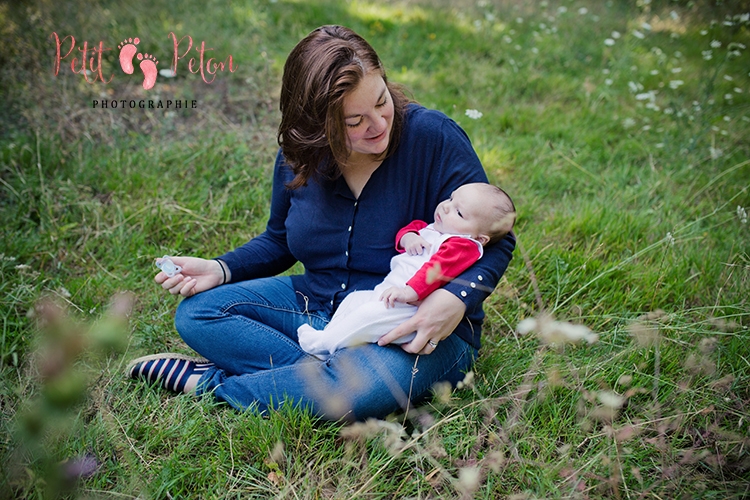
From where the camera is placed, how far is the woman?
67.2 inches

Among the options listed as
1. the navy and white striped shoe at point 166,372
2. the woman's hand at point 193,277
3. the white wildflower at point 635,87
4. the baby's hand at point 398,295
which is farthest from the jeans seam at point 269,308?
the white wildflower at point 635,87

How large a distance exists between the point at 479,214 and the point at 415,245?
0.74 ft

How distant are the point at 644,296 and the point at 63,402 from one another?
90.3 inches

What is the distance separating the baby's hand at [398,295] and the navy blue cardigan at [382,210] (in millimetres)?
249

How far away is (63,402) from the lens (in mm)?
411

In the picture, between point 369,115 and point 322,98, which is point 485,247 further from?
point 322,98

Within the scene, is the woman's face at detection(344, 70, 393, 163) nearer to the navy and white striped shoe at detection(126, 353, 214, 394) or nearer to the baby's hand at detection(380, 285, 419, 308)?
the baby's hand at detection(380, 285, 419, 308)

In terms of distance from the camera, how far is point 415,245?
1783 millimetres

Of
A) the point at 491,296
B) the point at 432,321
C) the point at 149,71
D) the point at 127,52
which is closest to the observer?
the point at 432,321

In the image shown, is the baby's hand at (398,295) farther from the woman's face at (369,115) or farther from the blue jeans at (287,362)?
the woman's face at (369,115)

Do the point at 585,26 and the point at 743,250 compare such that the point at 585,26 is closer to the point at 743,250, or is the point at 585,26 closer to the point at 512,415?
the point at 743,250

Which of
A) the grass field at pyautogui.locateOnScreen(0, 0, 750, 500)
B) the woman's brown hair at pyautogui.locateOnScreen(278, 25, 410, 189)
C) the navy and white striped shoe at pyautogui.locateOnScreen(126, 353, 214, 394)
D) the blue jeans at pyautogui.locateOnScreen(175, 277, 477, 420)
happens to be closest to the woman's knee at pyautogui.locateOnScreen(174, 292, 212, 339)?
the blue jeans at pyautogui.locateOnScreen(175, 277, 477, 420)

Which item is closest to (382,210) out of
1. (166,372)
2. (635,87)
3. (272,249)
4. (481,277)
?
(481,277)

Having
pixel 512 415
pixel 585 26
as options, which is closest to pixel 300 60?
pixel 512 415
